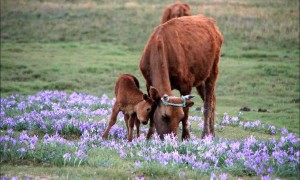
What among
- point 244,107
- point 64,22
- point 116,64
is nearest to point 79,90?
point 116,64

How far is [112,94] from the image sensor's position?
74.9 feet

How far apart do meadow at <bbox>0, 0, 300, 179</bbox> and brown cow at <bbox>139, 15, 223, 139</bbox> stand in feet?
1.88

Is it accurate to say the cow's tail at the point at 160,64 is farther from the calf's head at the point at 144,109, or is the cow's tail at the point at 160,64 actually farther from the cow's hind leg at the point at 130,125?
the cow's hind leg at the point at 130,125

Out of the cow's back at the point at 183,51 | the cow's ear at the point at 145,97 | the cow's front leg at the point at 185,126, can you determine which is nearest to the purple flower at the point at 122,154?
the cow's ear at the point at 145,97

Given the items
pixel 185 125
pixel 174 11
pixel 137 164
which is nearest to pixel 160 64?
pixel 185 125

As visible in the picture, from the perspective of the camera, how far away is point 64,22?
38.4 metres

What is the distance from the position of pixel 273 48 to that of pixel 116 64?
10.1 m

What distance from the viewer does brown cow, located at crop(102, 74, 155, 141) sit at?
10.8 m

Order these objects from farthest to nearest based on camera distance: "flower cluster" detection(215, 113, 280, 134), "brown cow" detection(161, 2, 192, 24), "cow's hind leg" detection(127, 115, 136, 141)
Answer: "brown cow" detection(161, 2, 192, 24) → "flower cluster" detection(215, 113, 280, 134) → "cow's hind leg" detection(127, 115, 136, 141)

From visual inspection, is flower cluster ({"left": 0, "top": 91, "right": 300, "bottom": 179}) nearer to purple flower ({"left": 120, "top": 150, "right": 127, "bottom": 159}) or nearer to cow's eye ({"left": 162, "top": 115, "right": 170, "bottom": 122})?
purple flower ({"left": 120, "top": 150, "right": 127, "bottom": 159})

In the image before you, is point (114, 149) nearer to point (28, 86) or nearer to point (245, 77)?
point (28, 86)

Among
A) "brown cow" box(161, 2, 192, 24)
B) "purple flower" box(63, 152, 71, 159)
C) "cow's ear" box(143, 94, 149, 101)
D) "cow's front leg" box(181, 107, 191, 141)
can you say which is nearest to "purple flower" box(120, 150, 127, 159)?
"purple flower" box(63, 152, 71, 159)

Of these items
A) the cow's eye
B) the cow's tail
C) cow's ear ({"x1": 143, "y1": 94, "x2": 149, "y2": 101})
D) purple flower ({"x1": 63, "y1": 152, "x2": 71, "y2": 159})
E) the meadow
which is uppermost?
the cow's tail

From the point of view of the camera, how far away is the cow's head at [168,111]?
10.3 m
